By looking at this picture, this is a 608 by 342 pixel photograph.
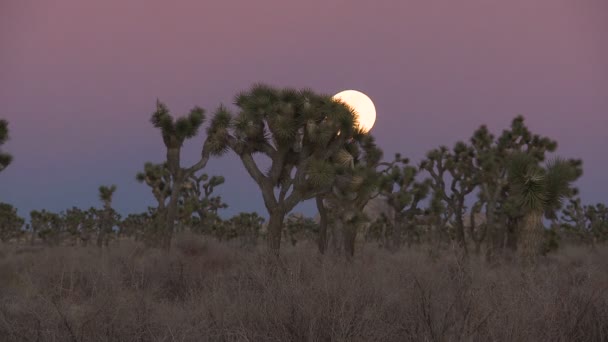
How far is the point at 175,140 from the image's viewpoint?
73.0ft

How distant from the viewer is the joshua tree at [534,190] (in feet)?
53.5

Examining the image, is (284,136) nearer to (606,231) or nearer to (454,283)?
(454,283)

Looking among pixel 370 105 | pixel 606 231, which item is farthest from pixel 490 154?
pixel 606 231

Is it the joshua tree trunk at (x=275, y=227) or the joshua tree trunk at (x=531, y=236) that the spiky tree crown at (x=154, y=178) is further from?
the joshua tree trunk at (x=531, y=236)

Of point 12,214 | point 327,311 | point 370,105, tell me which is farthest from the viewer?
point 12,214

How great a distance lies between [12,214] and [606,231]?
57.6 m

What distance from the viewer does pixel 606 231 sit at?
4362 centimetres

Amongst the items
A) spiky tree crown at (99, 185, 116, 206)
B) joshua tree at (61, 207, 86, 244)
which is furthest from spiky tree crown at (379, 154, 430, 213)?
joshua tree at (61, 207, 86, 244)

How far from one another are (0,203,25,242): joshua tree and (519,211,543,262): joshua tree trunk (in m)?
48.0

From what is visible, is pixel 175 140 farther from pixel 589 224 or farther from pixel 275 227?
pixel 589 224

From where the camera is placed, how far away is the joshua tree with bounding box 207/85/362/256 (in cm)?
1700

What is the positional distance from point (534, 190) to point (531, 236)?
162 centimetres

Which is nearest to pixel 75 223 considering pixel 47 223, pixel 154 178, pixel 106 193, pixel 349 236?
pixel 47 223

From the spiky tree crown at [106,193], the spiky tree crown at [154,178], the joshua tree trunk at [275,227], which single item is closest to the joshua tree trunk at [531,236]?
the joshua tree trunk at [275,227]
